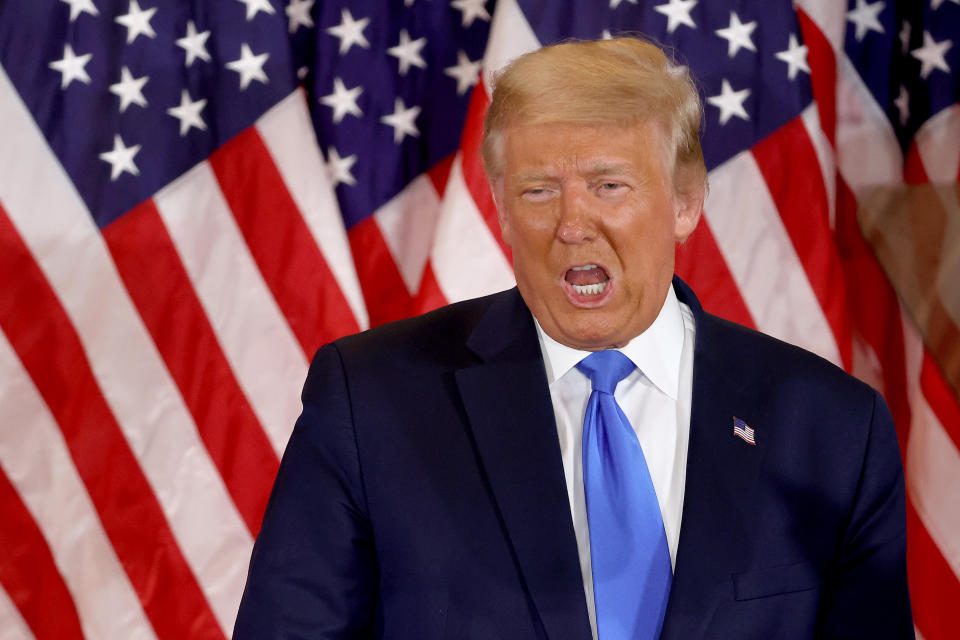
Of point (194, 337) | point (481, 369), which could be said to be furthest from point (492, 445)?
point (194, 337)

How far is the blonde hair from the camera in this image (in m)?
1.31

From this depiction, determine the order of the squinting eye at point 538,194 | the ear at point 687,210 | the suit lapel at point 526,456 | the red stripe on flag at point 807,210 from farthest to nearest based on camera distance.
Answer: the red stripe on flag at point 807,210
the ear at point 687,210
the squinting eye at point 538,194
the suit lapel at point 526,456

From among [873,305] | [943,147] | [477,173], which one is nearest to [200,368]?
[477,173]

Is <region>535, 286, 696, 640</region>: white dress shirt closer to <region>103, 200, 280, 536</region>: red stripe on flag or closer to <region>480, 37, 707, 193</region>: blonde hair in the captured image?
<region>480, 37, 707, 193</region>: blonde hair

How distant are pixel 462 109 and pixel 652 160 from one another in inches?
56.2

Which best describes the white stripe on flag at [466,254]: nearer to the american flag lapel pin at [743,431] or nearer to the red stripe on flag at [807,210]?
the red stripe on flag at [807,210]

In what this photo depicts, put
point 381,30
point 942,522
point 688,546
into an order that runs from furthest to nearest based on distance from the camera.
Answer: point 381,30 < point 942,522 < point 688,546

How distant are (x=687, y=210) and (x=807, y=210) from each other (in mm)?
1114

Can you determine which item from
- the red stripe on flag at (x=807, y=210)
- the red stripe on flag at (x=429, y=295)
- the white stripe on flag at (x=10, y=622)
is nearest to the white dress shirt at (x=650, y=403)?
the red stripe on flag at (x=429, y=295)

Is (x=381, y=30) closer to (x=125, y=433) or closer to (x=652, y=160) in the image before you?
(x=125, y=433)

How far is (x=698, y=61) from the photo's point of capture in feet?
8.13

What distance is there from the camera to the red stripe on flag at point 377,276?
2703 millimetres

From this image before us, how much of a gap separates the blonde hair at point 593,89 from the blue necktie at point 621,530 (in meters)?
0.33

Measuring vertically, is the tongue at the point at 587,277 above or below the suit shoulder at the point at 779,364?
above
